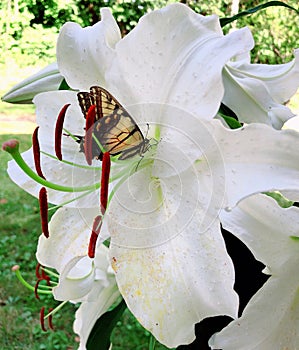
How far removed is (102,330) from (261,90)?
10.5 inches

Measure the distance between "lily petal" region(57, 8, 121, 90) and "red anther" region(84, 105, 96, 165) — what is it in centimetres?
3

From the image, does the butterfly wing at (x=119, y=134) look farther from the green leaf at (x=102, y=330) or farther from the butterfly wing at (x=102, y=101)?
the green leaf at (x=102, y=330)

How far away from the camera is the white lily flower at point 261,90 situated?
1.34 ft

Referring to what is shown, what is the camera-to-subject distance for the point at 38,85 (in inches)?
19.2

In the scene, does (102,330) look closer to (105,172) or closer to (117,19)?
(105,172)

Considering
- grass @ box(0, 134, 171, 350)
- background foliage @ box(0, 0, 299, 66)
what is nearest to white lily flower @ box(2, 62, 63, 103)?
grass @ box(0, 134, 171, 350)

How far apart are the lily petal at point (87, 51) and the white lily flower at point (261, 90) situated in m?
0.09

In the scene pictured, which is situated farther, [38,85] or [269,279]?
[38,85]

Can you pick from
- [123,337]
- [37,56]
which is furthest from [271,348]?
[37,56]

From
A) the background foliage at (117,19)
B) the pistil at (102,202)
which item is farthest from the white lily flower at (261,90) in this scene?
the background foliage at (117,19)

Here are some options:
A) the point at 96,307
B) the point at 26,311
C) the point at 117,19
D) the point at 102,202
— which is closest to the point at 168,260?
the point at 102,202

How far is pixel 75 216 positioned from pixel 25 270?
73.3 inches

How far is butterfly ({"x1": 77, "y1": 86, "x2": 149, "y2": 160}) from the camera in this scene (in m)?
0.37

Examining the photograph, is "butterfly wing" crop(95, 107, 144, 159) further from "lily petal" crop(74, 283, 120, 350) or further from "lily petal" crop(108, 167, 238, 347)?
"lily petal" crop(74, 283, 120, 350)
